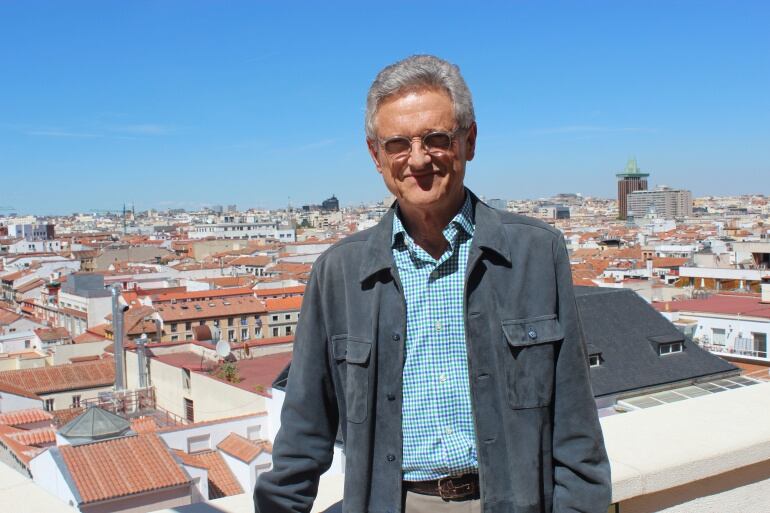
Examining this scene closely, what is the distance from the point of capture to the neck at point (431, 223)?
6.68 ft

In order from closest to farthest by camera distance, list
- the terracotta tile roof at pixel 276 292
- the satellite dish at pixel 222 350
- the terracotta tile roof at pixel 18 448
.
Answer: the terracotta tile roof at pixel 18 448, the satellite dish at pixel 222 350, the terracotta tile roof at pixel 276 292

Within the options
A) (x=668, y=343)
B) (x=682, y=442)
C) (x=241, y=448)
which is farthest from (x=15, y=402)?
(x=682, y=442)

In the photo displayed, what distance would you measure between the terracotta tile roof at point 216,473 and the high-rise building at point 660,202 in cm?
17308

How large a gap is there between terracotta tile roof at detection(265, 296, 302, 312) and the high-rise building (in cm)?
14906

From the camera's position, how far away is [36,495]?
8.74 feet

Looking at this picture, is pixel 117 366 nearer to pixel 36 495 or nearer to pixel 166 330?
pixel 166 330

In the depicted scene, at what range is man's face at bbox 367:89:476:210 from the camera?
1967mm

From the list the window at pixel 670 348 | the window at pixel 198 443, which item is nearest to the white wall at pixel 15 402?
the window at pixel 198 443

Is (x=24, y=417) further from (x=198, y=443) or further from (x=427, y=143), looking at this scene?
(x=427, y=143)

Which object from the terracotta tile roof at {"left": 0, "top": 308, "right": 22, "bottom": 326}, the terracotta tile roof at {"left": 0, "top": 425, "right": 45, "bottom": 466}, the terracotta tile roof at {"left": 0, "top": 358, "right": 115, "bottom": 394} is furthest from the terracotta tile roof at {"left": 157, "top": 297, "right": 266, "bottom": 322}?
the terracotta tile roof at {"left": 0, "top": 425, "right": 45, "bottom": 466}

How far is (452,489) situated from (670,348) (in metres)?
14.9

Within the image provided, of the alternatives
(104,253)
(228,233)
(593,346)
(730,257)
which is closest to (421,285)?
(593,346)

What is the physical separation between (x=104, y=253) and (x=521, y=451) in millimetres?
80179

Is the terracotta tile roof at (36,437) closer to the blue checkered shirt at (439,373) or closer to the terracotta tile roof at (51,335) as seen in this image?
the blue checkered shirt at (439,373)
